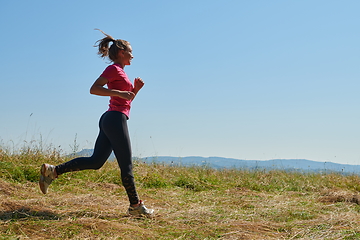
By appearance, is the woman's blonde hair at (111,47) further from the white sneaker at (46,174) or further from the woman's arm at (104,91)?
the white sneaker at (46,174)

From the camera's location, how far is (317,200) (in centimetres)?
630

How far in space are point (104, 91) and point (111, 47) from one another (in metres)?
0.70

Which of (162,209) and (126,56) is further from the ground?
(126,56)

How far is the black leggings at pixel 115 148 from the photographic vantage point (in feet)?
13.3

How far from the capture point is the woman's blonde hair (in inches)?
171

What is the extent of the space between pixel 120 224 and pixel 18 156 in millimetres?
5145

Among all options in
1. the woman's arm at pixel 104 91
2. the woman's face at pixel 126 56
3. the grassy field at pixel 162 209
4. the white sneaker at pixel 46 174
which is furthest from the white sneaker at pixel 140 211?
the woman's face at pixel 126 56

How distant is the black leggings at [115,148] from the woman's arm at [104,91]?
0.22 meters

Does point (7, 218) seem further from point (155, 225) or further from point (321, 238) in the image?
point (321, 238)

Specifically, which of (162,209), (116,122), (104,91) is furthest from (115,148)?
(162,209)

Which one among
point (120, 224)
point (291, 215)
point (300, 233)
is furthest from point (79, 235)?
point (291, 215)

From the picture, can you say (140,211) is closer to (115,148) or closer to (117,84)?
(115,148)

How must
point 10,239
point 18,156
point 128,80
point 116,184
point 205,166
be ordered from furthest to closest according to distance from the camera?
1. point 205,166
2. point 18,156
3. point 116,184
4. point 128,80
5. point 10,239

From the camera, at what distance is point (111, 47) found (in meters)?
4.39
